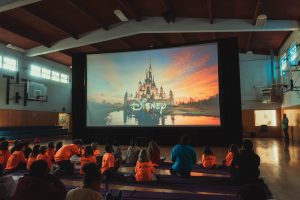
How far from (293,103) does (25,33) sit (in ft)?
46.1

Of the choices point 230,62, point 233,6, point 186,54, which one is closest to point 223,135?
point 230,62

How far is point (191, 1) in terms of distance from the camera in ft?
33.6

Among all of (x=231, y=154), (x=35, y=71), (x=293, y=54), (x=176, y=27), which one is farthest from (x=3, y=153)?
(x=293, y=54)

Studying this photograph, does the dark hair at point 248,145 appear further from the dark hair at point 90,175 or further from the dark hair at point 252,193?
the dark hair at point 90,175

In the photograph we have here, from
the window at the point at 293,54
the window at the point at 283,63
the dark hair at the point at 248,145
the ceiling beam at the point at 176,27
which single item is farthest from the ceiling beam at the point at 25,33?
the window at the point at 283,63

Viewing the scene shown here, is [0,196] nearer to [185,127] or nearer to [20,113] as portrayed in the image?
[185,127]

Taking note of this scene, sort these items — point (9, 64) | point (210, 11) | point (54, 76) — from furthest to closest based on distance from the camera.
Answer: point (54, 76), point (9, 64), point (210, 11)

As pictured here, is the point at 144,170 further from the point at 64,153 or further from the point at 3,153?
the point at 3,153

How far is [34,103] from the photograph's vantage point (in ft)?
56.3

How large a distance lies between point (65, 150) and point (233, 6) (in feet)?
26.6

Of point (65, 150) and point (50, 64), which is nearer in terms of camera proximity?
point (65, 150)

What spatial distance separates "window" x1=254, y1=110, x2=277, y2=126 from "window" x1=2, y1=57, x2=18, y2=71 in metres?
15.5

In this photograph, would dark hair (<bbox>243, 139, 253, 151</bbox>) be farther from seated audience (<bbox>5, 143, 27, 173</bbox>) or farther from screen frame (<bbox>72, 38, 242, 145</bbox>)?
screen frame (<bbox>72, 38, 242, 145</bbox>)

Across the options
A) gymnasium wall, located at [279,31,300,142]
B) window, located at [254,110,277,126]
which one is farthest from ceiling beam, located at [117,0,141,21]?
window, located at [254,110,277,126]
